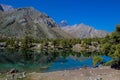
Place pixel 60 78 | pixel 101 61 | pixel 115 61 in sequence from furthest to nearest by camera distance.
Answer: pixel 101 61, pixel 115 61, pixel 60 78

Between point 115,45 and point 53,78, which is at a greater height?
point 115,45

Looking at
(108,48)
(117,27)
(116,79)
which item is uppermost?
(117,27)

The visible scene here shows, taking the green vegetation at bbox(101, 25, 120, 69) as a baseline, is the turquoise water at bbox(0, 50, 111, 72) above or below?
below

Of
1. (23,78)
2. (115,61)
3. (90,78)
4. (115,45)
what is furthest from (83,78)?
(115,61)

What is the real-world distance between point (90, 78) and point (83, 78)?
1.36 metres

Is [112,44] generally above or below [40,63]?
above

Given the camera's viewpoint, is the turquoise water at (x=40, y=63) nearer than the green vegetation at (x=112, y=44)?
No

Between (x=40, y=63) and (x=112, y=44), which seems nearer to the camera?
(x=112, y=44)

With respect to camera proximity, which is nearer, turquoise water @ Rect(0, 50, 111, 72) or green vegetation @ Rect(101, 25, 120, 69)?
green vegetation @ Rect(101, 25, 120, 69)

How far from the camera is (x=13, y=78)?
50625 millimetres

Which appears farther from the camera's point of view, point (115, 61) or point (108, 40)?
point (115, 61)

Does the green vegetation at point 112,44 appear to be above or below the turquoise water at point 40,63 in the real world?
above

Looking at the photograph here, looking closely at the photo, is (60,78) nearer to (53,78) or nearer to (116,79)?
(53,78)

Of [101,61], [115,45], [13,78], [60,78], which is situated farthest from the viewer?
[101,61]
